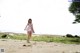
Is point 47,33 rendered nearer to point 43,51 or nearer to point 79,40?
point 43,51

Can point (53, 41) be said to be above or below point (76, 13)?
below

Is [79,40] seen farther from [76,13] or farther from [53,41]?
[76,13]

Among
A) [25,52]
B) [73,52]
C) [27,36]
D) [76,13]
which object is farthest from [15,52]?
[76,13]

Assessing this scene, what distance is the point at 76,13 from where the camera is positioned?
10.0 metres

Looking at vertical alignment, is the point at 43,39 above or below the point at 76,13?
below

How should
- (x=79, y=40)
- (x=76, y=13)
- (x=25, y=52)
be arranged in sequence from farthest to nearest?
(x=76, y=13), (x=79, y=40), (x=25, y=52)

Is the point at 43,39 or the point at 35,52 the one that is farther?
the point at 43,39

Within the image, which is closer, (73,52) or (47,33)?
(73,52)

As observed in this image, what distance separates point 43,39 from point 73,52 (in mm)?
2358

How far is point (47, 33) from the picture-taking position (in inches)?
254

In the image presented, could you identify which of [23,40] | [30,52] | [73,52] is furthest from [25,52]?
[23,40]

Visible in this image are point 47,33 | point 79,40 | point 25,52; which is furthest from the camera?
point 79,40

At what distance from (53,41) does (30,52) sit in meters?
2.27

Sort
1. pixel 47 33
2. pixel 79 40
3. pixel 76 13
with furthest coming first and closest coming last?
pixel 76 13, pixel 79 40, pixel 47 33
